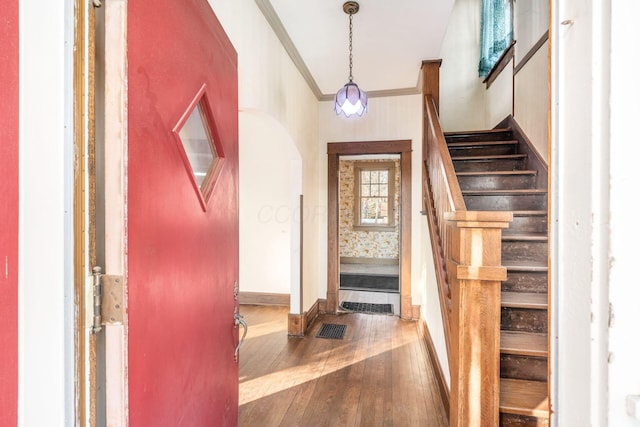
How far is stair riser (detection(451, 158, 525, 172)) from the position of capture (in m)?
3.25

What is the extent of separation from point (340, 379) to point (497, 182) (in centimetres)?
237

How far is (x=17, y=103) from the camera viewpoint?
0.53m

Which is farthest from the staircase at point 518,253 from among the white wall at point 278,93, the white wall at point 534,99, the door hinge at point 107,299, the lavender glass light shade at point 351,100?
the white wall at point 278,93

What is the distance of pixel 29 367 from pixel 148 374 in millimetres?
270

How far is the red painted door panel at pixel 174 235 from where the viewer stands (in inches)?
28.9

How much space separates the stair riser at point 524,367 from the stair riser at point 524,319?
248mm

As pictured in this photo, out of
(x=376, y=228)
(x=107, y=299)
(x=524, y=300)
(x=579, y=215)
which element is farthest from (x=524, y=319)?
(x=376, y=228)

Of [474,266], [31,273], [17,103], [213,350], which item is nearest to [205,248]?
[213,350]

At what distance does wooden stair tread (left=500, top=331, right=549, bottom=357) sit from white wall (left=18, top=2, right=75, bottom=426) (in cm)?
205

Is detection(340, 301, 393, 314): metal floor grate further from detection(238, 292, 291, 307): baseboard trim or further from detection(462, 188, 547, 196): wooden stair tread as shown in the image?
detection(462, 188, 547, 196): wooden stair tread

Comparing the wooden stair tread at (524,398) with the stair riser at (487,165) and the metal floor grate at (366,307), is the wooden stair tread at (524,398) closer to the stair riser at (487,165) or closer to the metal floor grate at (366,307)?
the stair riser at (487,165)

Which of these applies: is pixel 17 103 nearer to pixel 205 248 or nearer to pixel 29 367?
pixel 29 367

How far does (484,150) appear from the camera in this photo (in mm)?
3482
